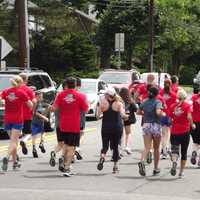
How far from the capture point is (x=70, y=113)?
13.4 m

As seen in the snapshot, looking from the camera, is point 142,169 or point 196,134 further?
point 196,134

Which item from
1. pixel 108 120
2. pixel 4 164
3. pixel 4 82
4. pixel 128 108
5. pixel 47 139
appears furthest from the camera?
pixel 4 82

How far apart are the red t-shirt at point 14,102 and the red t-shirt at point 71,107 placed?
98 cm

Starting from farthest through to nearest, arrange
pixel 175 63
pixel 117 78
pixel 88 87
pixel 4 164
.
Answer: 1. pixel 175 63
2. pixel 117 78
3. pixel 88 87
4. pixel 4 164

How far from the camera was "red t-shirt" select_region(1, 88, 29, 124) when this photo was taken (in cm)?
1419

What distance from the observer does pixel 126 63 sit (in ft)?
213

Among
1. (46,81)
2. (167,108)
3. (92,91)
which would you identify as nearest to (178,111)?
(167,108)

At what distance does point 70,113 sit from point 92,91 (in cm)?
1559

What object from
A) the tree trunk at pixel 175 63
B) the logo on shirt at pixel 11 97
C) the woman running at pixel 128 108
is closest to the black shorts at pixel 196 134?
the woman running at pixel 128 108

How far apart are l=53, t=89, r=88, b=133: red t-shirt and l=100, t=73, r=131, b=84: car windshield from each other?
21673mm

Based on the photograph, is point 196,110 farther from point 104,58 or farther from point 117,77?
point 104,58

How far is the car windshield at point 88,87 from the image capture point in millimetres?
28875

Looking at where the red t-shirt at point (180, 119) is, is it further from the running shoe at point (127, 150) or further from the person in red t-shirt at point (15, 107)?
the running shoe at point (127, 150)

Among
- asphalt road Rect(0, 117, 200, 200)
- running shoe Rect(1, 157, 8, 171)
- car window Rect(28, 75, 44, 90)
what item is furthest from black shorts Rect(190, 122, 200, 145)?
car window Rect(28, 75, 44, 90)
